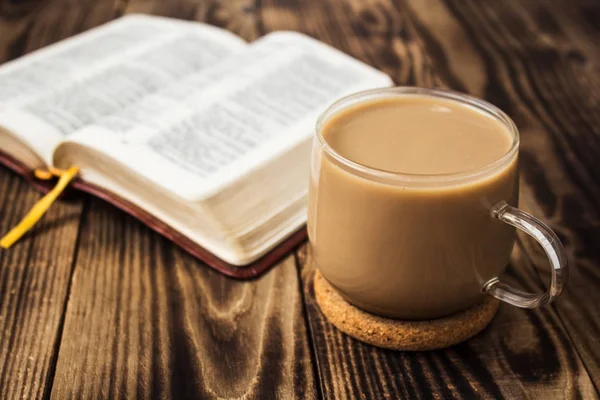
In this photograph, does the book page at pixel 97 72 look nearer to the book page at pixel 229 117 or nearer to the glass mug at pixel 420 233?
the book page at pixel 229 117

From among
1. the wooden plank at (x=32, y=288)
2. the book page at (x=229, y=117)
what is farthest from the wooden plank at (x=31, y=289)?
the book page at (x=229, y=117)

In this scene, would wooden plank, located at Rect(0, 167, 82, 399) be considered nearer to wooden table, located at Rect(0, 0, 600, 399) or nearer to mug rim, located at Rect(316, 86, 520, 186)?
wooden table, located at Rect(0, 0, 600, 399)

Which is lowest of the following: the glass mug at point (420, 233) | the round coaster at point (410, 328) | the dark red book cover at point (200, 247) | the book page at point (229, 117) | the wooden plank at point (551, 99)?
the wooden plank at point (551, 99)

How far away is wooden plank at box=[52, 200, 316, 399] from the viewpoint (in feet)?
1.87

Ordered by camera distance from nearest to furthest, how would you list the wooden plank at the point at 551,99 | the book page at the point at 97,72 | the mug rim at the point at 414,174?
the mug rim at the point at 414,174
the wooden plank at the point at 551,99
the book page at the point at 97,72

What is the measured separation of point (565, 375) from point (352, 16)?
0.92 m

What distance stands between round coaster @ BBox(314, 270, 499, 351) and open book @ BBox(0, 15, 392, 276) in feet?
0.42

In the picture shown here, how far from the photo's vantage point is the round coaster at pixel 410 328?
594mm

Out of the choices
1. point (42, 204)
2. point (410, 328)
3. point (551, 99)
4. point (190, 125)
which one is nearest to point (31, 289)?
point (42, 204)

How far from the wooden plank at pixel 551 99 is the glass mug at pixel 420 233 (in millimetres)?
127

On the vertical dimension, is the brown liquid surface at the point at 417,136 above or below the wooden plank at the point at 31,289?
above

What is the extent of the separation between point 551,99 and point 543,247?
0.59 metres

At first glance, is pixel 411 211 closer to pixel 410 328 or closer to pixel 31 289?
pixel 410 328

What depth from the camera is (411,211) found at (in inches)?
20.7
